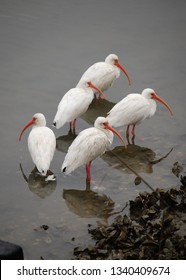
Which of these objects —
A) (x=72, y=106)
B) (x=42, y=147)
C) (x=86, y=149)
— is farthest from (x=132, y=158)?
(x=42, y=147)

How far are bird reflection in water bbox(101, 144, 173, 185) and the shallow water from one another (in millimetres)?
31

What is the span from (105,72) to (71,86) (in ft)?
2.31

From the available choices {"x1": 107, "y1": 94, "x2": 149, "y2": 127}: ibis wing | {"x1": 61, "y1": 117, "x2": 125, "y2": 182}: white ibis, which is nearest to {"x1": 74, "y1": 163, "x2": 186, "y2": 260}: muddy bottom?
{"x1": 61, "y1": 117, "x2": 125, "y2": 182}: white ibis

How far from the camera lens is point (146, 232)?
711 centimetres

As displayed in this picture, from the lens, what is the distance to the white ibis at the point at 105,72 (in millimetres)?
11164

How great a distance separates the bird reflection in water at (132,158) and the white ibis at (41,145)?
994mm

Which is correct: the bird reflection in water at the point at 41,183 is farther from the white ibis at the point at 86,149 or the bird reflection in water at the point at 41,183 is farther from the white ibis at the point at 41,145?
the white ibis at the point at 86,149

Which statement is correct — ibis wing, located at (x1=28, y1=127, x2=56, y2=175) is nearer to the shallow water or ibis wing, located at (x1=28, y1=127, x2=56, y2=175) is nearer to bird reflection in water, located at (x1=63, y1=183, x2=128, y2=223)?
the shallow water

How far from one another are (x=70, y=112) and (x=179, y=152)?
187 cm

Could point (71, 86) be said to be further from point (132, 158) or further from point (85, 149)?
point (85, 149)

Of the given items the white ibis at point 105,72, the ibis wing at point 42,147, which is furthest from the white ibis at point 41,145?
the white ibis at point 105,72

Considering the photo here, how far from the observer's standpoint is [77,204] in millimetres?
8008

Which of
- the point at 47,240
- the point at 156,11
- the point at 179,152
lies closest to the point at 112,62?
the point at 179,152

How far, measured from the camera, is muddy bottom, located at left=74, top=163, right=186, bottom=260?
6.67m
